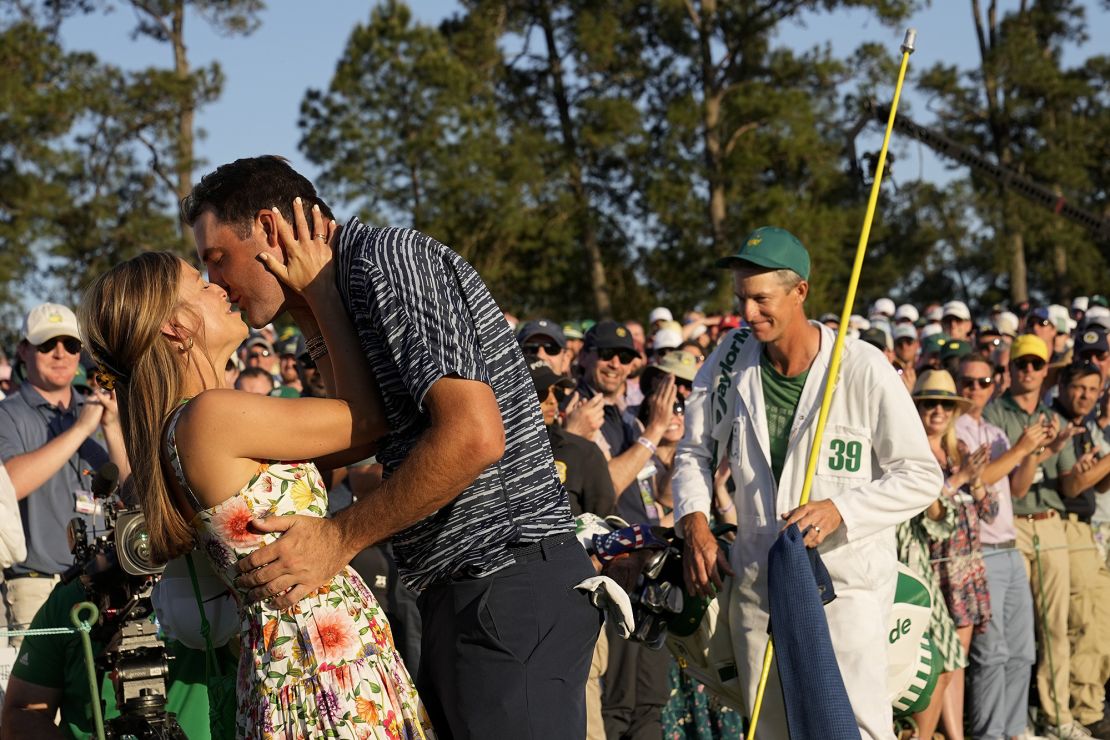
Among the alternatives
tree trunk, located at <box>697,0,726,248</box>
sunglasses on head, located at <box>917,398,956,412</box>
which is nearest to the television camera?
sunglasses on head, located at <box>917,398,956,412</box>

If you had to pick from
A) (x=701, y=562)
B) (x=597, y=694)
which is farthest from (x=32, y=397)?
(x=701, y=562)

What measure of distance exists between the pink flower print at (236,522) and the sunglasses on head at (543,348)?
558cm

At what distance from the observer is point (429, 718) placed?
3207mm

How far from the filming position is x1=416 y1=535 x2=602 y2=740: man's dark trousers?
3070 mm

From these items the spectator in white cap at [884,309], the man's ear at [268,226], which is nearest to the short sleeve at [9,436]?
the man's ear at [268,226]

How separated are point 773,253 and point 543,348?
3468 millimetres

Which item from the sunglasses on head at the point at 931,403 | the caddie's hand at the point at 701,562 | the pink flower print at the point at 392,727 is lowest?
the pink flower print at the point at 392,727

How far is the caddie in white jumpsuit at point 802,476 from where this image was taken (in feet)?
16.8

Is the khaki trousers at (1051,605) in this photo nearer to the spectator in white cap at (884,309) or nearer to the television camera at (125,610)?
the television camera at (125,610)

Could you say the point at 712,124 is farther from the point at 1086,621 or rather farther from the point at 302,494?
the point at 302,494

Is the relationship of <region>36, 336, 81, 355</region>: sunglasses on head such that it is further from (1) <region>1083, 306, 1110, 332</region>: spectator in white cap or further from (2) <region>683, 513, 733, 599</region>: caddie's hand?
(1) <region>1083, 306, 1110, 332</region>: spectator in white cap

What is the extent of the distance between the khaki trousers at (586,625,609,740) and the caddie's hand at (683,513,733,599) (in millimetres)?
1439

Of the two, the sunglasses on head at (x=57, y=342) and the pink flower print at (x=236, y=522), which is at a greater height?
the sunglasses on head at (x=57, y=342)

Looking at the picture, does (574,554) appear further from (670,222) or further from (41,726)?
Answer: (670,222)
